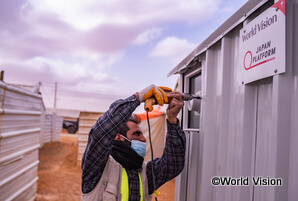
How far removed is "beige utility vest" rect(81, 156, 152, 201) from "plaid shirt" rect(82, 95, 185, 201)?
0.05m

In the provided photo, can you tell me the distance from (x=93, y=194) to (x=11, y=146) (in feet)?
10.1

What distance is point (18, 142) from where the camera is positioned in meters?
4.77

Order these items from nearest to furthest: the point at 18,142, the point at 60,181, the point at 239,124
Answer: the point at 239,124, the point at 18,142, the point at 60,181

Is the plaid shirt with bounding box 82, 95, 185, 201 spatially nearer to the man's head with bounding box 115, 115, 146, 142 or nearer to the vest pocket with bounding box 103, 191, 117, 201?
the vest pocket with bounding box 103, 191, 117, 201

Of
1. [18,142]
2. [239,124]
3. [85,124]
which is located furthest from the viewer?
[85,124]

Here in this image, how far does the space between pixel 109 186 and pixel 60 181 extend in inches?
296

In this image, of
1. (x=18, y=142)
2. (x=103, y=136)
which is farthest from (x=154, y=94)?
(x=18, y=142)

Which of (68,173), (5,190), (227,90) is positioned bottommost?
(68,173)

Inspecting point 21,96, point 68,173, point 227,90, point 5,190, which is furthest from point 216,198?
point 68,173

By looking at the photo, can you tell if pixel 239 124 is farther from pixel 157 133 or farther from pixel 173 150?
pixel 157 133

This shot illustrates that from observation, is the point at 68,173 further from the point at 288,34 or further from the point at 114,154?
the point at 288,34

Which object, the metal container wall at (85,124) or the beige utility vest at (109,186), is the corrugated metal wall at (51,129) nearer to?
the metal container wall at (85,124)

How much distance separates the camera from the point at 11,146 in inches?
175

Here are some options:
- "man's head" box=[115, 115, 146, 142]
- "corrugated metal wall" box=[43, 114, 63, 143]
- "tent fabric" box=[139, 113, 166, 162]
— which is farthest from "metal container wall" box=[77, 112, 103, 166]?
"man's head" box=[115, 115, 146, 142]
